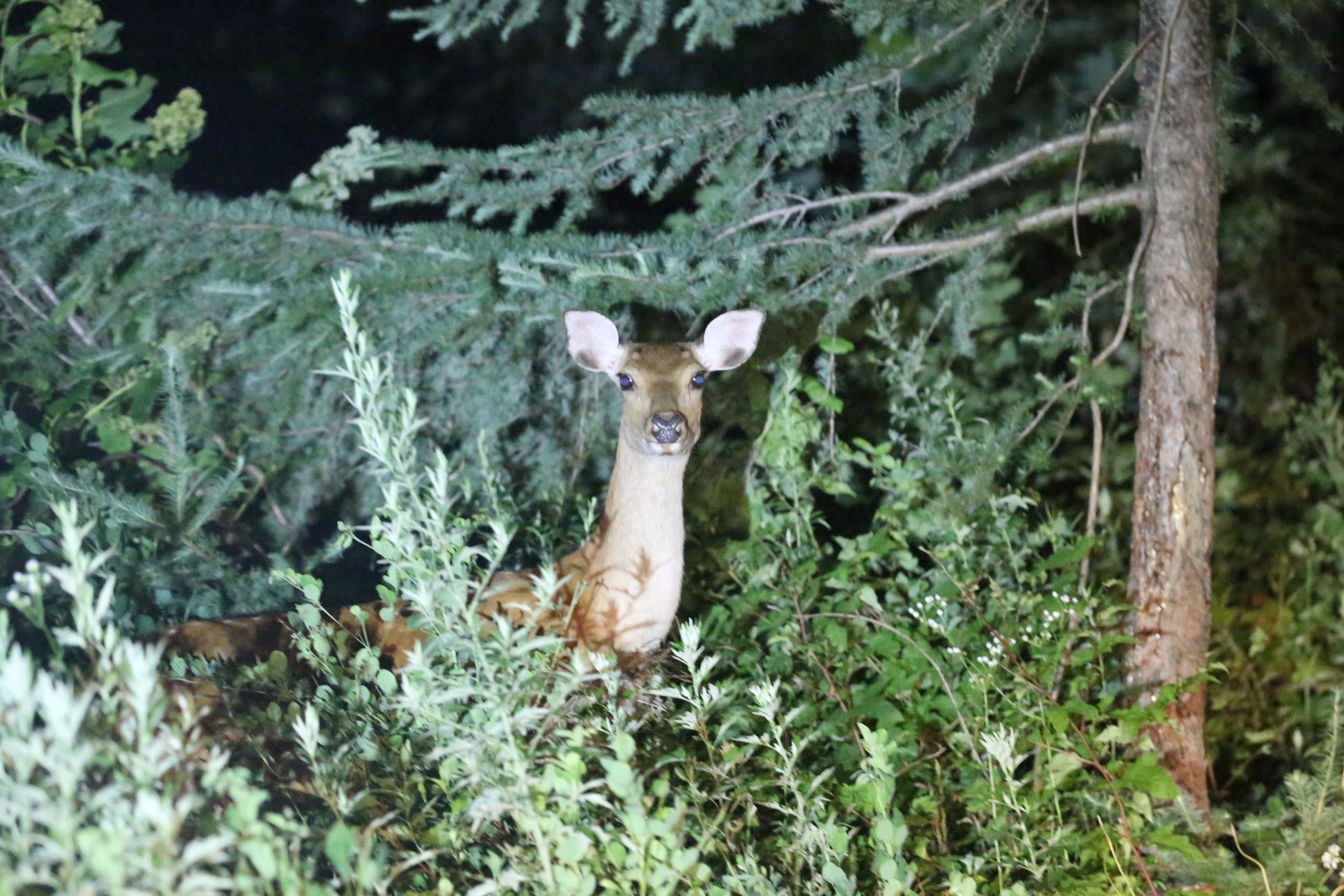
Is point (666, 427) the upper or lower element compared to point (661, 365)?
lower

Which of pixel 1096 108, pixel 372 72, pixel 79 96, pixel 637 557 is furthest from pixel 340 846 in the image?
pixel 372 72

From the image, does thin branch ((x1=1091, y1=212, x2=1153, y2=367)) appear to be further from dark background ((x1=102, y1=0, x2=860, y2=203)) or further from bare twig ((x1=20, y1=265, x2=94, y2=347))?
bare twig ((x1=20, y1=265, x2=94, y2=347))

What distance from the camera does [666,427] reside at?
3189mm

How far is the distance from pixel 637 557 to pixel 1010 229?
4.83ft

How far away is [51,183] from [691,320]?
1878 mm

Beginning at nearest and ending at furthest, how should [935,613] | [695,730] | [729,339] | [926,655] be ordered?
[695,730] → [926,655] → [935,613] → [729,339]

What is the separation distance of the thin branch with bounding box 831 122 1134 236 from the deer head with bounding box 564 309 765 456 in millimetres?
450

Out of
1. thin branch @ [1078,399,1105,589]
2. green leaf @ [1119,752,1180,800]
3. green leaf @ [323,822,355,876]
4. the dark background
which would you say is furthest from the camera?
the dark background

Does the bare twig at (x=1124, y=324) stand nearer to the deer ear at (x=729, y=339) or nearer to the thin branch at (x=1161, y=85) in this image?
the thin branch at (x=1161, y=85)

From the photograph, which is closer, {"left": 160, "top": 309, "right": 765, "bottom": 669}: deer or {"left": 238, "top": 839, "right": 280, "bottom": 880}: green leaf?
{"left": 238, "top": 839, "right": 280, "bottom": 880}: green leaf

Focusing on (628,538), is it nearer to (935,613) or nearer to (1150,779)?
(935,613)

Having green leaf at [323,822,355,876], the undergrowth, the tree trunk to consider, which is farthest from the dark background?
green leaf at [323,822,355,876]

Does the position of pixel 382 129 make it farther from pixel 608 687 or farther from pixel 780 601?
pixel 608 687

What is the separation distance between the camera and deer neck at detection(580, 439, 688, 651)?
10.3 ft
